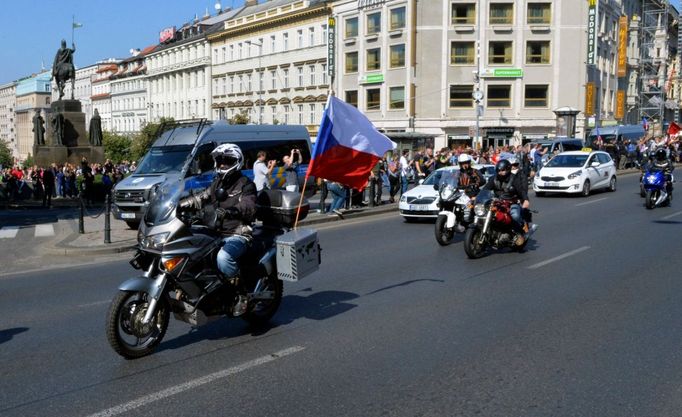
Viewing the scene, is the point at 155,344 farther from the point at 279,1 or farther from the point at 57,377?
the point at 279,1

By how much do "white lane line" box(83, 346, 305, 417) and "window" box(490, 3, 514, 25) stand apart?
53948 mm

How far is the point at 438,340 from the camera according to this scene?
6.60 meters

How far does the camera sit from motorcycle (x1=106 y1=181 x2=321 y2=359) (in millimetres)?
5863

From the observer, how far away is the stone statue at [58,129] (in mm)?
32400

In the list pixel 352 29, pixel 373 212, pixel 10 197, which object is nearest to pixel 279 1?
pixel 352 29

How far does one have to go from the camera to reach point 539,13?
2207 inches

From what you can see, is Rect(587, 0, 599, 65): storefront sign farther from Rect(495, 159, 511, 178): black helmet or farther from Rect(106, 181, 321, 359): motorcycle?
Rect(106, 181, 321, 359): motorcycle

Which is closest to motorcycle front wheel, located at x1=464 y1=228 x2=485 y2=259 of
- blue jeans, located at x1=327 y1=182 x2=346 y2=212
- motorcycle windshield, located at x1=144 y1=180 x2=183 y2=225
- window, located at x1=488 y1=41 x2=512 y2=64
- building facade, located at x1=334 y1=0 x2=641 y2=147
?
motorcycle windshield, located at x1=144 y1=180 x2=183 y2=225

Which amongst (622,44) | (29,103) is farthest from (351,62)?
(29,103)

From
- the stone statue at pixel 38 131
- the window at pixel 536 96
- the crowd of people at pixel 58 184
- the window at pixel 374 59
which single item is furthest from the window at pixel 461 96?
the crowd of people at pixel 58 184

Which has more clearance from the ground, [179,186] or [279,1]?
[279,1]

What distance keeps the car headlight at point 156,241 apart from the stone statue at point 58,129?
28970 mm

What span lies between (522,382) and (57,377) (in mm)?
3638

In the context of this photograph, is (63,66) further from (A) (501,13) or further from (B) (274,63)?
(B) (274,63)
